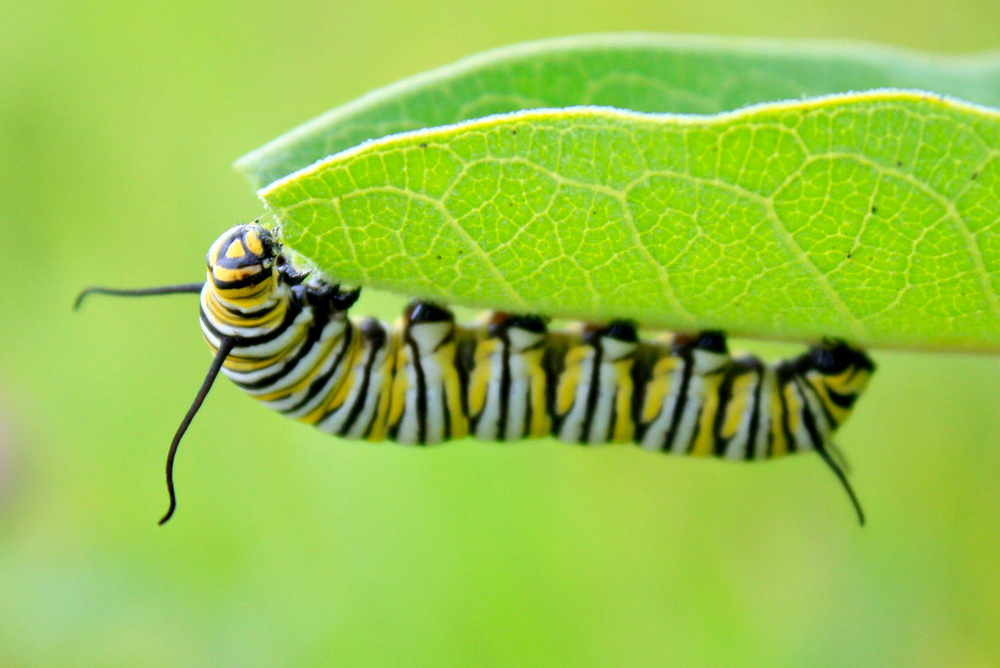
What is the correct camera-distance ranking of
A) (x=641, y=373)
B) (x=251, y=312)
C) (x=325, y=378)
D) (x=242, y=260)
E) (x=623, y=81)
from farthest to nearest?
(x=641, y=373)
(x=325, y=378)
(x=623, y=81)
(x=251, y=312)
(x=242, y=260)

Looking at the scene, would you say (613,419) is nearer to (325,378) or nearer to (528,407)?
(528,407)

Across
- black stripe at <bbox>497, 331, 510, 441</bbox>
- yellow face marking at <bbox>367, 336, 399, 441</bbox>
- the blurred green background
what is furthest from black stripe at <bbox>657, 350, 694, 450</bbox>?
the blurred green background

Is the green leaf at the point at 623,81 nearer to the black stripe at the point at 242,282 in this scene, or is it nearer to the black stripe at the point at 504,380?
the black stripe at the point at 242,282

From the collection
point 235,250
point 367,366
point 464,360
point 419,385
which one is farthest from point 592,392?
point 235,250

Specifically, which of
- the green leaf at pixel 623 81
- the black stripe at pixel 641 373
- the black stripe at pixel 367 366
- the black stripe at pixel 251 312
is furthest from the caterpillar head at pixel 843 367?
the black stripe at pixel 251 312

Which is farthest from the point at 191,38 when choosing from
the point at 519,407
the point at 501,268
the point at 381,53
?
the point at 501,268

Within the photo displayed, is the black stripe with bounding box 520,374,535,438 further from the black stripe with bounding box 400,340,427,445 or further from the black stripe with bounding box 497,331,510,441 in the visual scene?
the black stripe with bounding box 400,340,427,445
